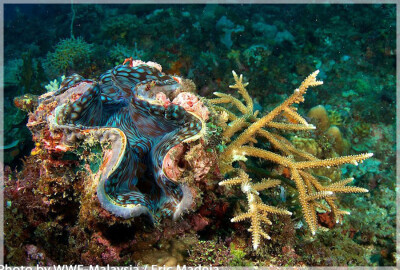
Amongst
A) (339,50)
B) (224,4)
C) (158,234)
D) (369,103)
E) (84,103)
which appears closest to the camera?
(84,103)

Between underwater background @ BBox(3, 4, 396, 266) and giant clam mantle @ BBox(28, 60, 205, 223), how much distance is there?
0.33m

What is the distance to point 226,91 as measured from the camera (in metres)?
6.77

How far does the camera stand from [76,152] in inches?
86.3

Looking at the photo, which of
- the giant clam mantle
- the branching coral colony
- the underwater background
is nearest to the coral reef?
the underwater background

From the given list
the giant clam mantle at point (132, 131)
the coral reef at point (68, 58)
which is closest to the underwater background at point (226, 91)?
the coral reef at point (68, 58)

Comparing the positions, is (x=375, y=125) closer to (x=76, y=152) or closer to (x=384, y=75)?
(x=384, y=75)

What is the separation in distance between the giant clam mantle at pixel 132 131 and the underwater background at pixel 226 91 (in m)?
0.33

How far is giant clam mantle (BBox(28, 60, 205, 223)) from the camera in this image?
6.67 ft

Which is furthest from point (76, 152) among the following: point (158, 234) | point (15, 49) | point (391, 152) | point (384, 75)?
point (15, 49)

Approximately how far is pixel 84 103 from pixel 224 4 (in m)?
14.1

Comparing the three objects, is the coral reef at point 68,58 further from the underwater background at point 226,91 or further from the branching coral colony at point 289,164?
the branching coral colony at point 289,164

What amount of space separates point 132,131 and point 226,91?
4395 millimetres

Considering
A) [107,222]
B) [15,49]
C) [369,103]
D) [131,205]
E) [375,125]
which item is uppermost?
[15,49]

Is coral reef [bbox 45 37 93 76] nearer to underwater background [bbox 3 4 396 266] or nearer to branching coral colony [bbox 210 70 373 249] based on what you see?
underwater background [bbox 3 4 396 266]
